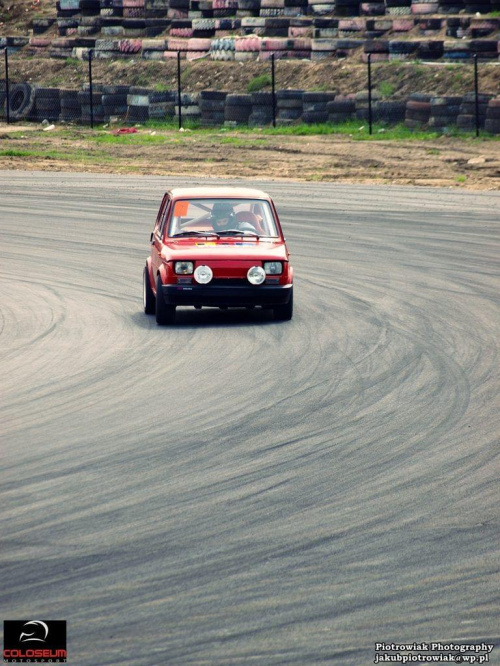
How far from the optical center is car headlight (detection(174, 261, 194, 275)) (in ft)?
40.3

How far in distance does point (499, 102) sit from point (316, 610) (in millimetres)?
28780

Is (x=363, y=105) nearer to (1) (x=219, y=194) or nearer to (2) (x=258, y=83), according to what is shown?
(2) (x=258, y=83)

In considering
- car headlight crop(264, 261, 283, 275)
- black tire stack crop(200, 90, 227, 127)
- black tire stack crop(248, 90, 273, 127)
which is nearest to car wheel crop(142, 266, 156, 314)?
car headlight crop(264, 261, 283, 275)

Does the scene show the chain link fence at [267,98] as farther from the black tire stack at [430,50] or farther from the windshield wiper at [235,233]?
the windshield wiper at [235,233]

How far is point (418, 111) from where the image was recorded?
3397 cm

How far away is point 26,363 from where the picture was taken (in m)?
10.7

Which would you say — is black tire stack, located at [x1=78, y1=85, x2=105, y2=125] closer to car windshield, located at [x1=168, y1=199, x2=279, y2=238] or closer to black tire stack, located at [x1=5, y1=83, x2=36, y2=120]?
black tire stack, located at [x1=5, y1=83, x2=36, y2=120]

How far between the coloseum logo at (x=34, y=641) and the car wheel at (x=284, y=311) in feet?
25.5

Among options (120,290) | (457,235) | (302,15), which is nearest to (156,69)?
(302,15)

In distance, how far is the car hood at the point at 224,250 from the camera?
40.5 feet

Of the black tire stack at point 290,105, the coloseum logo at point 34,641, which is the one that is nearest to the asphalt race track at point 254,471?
the coloseum logo at point 34,641

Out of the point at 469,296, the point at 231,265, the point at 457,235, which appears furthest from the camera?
the point at 457,235

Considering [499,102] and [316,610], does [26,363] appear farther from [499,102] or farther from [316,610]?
[499,102]

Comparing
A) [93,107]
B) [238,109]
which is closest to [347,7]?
[238,109]
